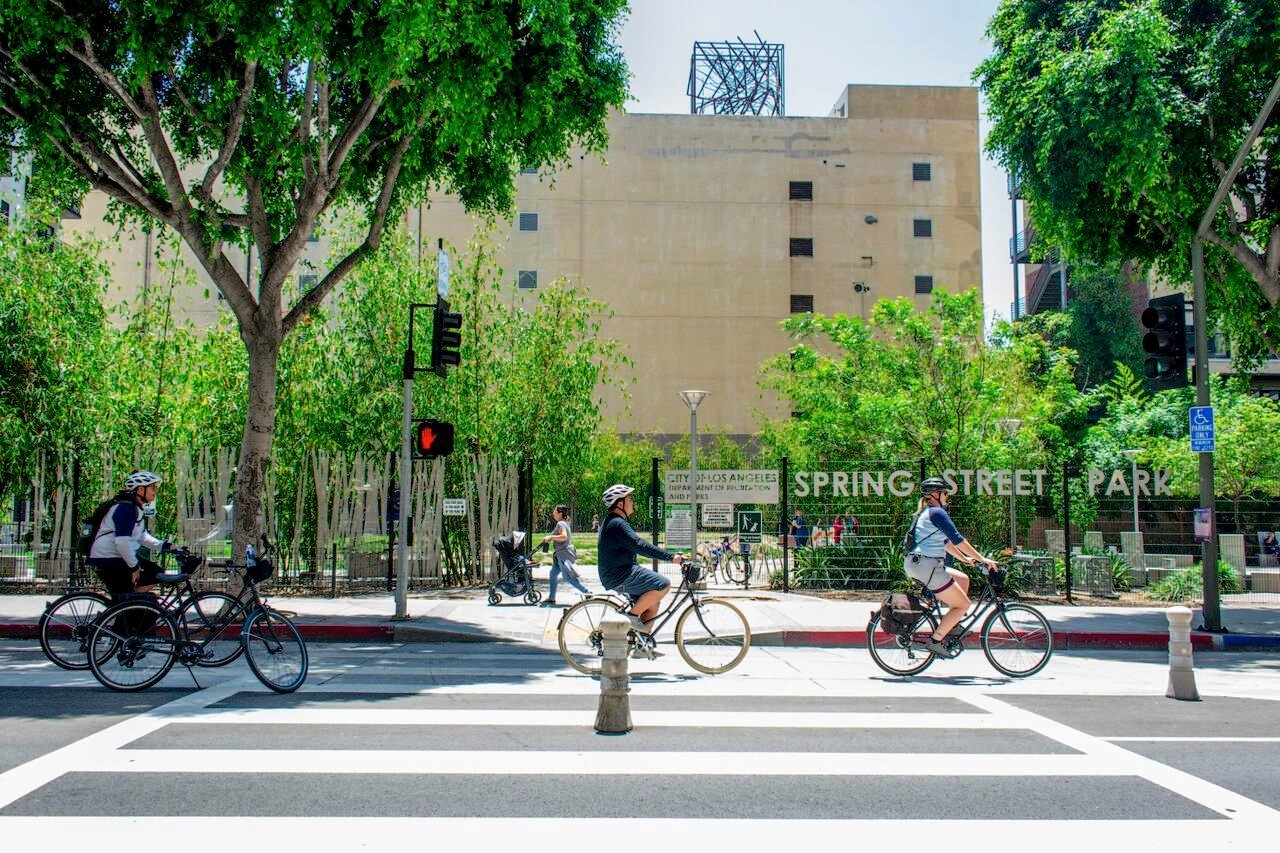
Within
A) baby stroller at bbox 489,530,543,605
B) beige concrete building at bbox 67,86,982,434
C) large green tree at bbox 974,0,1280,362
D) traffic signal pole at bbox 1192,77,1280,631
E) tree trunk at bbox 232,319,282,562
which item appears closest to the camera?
traffic signal pole at bbox 1192,77,1280,631

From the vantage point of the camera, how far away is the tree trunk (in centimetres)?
1495

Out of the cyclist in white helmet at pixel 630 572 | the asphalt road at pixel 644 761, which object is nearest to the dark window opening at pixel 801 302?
the asphalt road at pixel 644 761

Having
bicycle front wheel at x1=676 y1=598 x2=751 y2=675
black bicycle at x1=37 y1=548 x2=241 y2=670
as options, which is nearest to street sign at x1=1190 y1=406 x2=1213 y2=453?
bicycle front wheel at x1=676 y1=598 x2=751 y2=675

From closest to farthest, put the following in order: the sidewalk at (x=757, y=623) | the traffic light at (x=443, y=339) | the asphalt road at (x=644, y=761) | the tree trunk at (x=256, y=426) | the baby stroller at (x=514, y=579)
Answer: the asphalt road at (x=644, y=761)
the sidewalk at (x=757, y=623)
the traffic light at (x=443, y=339)
the tree trunk at (x=256, y=426)
the baby stroller at (x=514, y=579)

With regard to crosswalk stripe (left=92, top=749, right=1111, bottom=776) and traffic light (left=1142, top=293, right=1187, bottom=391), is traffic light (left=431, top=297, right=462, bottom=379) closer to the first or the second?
crosswalk stripe (left=92, top=749, right=1111, bottom=776)

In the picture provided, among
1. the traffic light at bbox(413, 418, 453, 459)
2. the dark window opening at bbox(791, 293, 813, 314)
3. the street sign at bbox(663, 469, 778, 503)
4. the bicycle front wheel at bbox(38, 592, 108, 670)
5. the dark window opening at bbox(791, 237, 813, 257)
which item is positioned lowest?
the bicycle front wheel at bbox(38, 592, 108, 670)

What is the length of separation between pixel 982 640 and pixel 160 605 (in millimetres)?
7529

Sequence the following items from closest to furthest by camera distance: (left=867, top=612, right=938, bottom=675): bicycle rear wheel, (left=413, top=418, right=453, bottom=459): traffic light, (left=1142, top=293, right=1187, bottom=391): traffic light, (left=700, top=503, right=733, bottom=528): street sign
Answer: (left=867, top=612, right=938, bottom=675): bicycle rear wheel → (left=1142, top=293, right=1187, bottom=391): traffic light → (left=413, top=418, right=453, bottom=459): traffic light → (left=700, top=503, right=733, bottom=528): street sign

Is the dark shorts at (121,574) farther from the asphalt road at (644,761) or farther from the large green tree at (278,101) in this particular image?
the large green tree at (278,101)

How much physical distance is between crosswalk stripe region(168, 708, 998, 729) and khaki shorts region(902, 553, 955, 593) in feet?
6.30

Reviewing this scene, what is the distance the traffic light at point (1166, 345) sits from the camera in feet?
44.2

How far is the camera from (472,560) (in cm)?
2012

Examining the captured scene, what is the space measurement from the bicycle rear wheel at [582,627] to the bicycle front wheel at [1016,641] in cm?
368

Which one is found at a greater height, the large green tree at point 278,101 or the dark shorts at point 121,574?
the large green tree at point 278,101
